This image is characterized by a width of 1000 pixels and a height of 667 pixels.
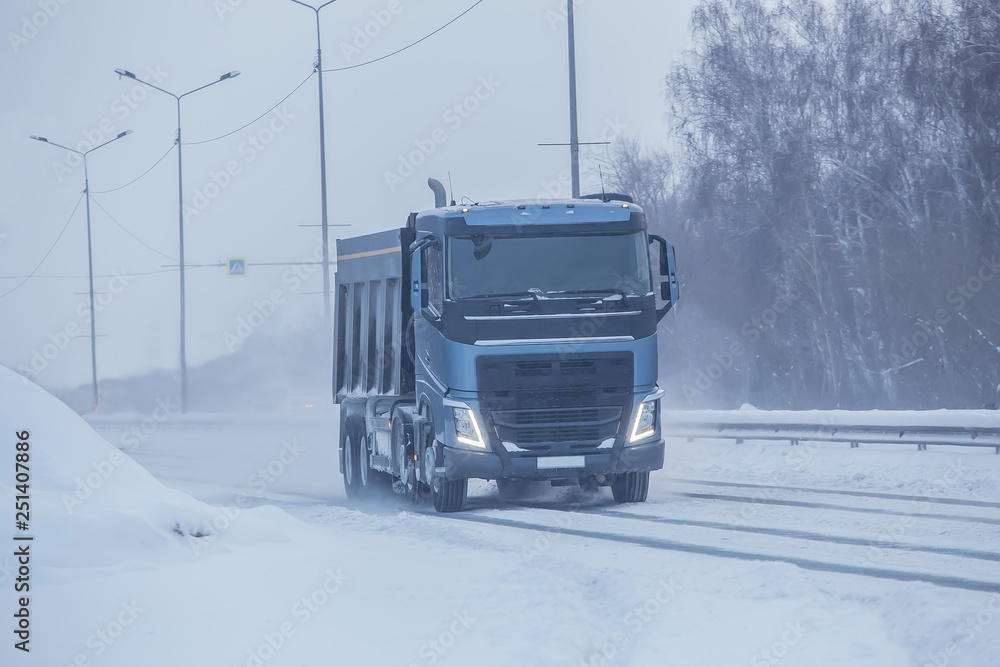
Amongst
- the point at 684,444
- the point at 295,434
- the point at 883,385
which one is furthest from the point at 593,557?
the point at 883,385

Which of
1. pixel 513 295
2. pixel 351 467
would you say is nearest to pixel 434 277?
pixel 513 295

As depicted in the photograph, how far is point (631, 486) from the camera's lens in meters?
14.8

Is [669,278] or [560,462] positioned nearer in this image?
[560,462]

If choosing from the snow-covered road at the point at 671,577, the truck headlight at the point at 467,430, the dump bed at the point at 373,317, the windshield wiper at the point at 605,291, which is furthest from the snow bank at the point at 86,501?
the dump bed at the point at 373,317

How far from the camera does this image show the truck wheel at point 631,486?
48.3ft

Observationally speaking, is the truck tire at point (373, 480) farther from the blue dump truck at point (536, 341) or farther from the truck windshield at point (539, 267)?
the truck windshield at point (539, 267)

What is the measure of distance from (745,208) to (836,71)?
19.0ft

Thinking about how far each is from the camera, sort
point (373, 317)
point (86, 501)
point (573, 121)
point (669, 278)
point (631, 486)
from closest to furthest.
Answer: point (86, 501), point (669, 278), point (631, 486), point (373, 317), point (573, 121)

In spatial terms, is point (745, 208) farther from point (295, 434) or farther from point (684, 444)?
point (684, 444)

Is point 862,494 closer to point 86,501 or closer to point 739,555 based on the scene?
point 739,555

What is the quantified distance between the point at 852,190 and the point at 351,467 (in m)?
25.6

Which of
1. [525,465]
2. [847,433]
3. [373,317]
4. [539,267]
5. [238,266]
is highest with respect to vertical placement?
[238,266]

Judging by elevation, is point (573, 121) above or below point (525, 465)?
above

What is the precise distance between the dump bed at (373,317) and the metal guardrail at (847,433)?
736cm
